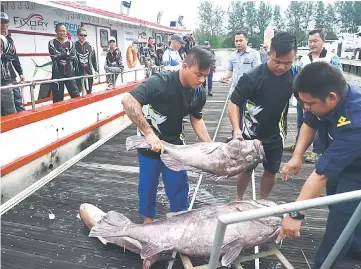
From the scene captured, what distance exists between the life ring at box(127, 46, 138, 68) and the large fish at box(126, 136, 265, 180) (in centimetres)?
1091

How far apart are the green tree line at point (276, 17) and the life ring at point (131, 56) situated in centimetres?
4806

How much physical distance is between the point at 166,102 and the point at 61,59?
446 centimetres

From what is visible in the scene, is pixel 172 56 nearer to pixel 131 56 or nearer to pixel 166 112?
pixel 166 112

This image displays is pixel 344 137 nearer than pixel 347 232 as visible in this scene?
No

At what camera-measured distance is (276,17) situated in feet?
226

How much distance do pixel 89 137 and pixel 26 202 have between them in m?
3.38

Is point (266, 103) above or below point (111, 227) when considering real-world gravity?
above

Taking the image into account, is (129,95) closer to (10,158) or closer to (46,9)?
(10,158)

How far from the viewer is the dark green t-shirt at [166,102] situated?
9.71ft

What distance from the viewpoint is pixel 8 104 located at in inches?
199

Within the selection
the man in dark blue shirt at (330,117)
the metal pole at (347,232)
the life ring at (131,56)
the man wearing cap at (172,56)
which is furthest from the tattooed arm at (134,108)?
the life ring at (131,56)

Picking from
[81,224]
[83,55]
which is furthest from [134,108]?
[83,55]

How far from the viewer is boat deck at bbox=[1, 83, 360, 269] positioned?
10.2 ft

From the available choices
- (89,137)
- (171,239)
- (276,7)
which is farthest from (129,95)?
(276,7)
